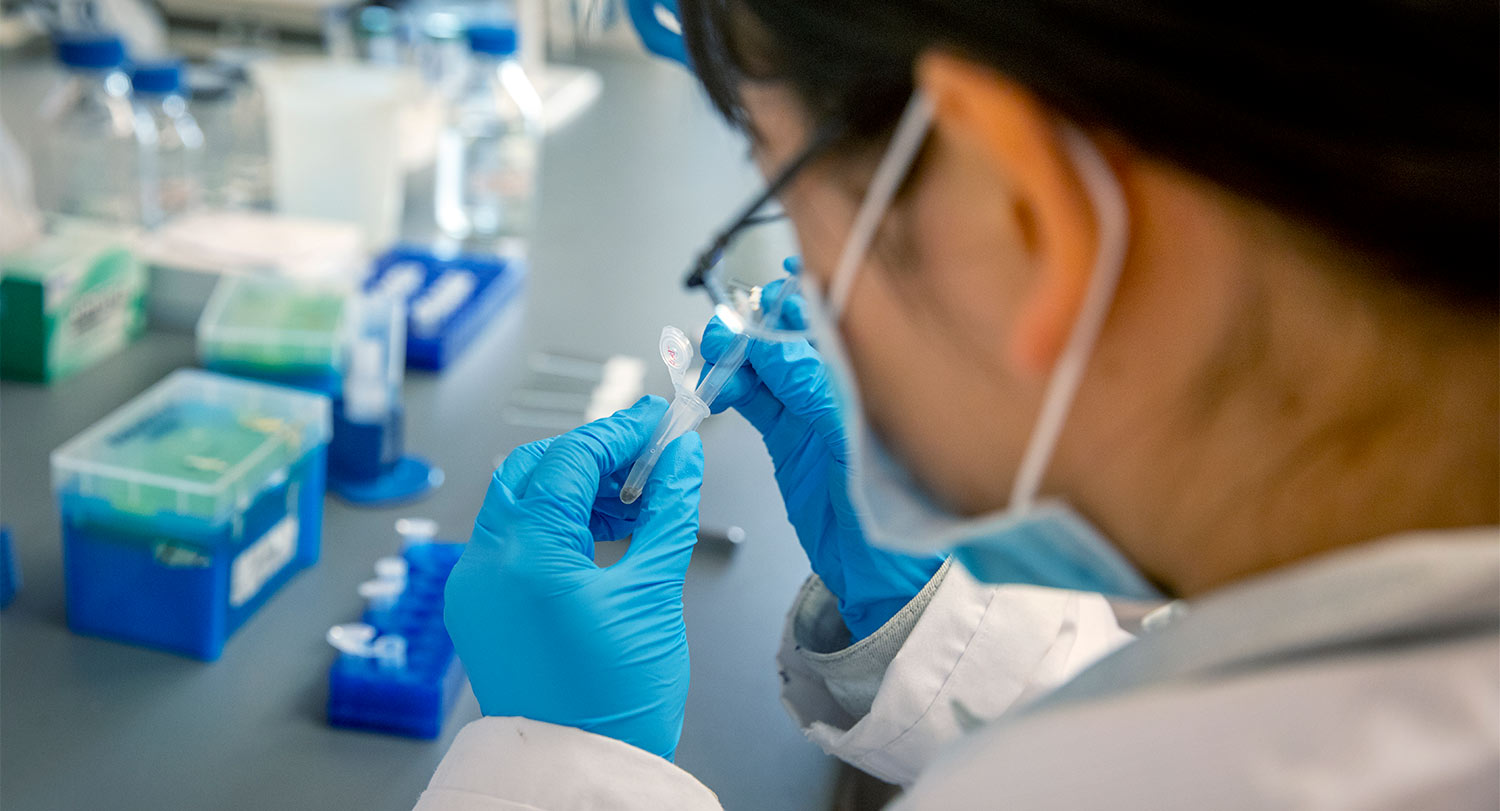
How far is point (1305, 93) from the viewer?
1.16 feet

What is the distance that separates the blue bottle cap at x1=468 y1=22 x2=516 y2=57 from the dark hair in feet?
5.13

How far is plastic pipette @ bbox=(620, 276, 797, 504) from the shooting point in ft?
2.71

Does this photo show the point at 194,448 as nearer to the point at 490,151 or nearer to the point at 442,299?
the point at 442,299

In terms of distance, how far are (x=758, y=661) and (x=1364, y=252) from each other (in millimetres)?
588

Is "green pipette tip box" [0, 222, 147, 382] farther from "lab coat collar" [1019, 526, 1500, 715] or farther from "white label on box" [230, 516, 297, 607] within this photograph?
"lab coat collar" [1019, 526, 1500, 715]

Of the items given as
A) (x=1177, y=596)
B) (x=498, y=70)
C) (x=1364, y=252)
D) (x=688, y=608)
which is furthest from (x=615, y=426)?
(x=498, y=70)

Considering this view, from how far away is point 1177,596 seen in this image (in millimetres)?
513

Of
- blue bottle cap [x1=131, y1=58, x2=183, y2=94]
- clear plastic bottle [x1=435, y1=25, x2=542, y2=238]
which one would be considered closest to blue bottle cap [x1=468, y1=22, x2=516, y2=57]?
clear plastic bottle [x1=435, y1=25, x2=542, y2=238]

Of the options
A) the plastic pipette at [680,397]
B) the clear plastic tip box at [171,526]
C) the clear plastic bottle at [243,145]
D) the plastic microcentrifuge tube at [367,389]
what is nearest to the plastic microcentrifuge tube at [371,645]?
the clear plastic tip box at [171,526]

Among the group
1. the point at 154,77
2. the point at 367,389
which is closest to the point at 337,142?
the point at 154,77

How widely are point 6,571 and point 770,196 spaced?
0.82 meters

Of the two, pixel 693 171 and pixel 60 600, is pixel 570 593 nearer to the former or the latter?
pixel 60 600

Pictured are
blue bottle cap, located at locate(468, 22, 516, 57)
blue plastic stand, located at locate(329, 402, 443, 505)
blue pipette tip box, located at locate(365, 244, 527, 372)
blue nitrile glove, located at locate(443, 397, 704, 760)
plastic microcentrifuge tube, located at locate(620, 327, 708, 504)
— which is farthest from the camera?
blue bottle cap, located at locate(468, 22, 516, 57)

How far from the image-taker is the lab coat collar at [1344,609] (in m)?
0.39
